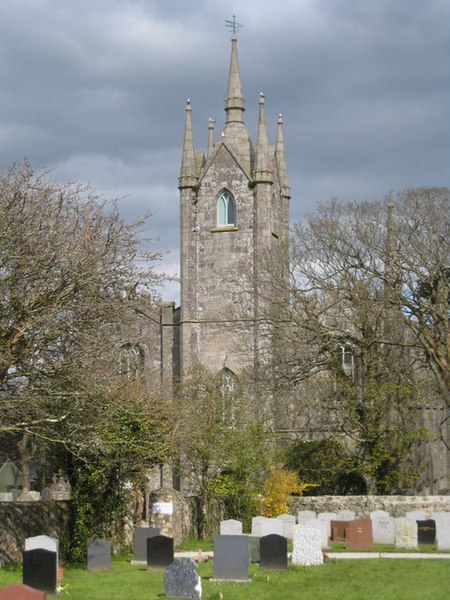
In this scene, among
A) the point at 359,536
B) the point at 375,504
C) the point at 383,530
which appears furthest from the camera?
the point at 375,504

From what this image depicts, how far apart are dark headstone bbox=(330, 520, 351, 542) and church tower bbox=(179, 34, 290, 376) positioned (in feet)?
61.8

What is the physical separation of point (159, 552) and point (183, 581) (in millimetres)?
4835

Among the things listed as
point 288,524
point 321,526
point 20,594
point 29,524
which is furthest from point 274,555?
point 288,524

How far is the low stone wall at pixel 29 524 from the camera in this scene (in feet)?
80.0

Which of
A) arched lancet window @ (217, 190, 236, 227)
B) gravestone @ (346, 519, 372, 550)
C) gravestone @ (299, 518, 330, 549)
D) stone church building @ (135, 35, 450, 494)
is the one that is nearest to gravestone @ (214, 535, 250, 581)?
gravestone @ (299, 518, 330, 549)

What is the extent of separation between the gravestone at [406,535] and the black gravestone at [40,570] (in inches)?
436

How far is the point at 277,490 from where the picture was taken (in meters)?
36.8

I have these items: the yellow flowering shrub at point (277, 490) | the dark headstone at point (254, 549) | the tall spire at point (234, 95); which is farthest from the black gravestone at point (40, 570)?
the tall spire at point (234, 95)

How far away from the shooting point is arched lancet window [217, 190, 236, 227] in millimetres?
52438

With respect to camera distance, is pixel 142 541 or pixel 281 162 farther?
pixel 281 162

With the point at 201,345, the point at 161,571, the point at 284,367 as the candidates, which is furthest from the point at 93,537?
the point at 201,345

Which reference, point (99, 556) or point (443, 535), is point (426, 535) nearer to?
point (443, 535)

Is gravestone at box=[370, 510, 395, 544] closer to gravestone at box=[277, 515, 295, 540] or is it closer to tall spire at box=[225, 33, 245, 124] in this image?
gravestone at box=[277, 515, 295, 540]

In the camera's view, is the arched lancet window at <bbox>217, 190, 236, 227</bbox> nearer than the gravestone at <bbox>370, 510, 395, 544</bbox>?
No
